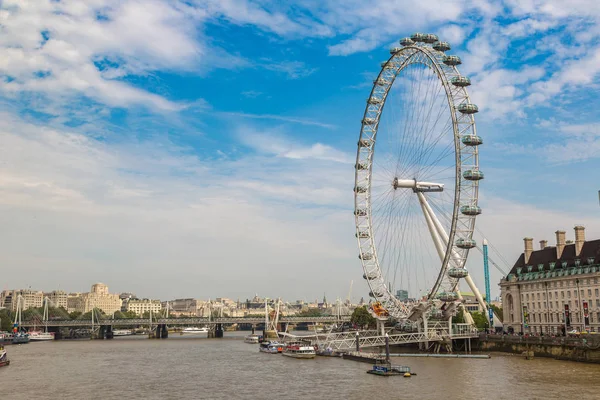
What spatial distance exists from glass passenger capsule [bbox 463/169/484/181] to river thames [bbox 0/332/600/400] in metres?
17.0

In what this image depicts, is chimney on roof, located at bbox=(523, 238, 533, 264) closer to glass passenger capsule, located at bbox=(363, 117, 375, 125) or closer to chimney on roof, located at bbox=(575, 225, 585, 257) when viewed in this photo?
chimney on roof, located at bbox=(575, 225, 585, 257)

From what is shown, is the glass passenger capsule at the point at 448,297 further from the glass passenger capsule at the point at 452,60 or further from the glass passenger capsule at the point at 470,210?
the glass passenger capsule at the point at 452,60

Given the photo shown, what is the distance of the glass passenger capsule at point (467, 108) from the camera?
194 feet

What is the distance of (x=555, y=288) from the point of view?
74000 mm

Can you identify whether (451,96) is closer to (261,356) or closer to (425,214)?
(425,214)

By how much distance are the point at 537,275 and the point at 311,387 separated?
4314cm

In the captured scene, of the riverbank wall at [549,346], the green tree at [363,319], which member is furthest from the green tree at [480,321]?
the riverbank wall at [549,346]

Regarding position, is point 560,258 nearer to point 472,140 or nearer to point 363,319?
point 472,140

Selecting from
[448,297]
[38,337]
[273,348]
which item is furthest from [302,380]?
[38,337]

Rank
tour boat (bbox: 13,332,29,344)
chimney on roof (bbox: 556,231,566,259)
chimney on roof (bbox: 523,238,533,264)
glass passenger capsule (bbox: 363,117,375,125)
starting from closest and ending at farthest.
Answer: chimney on roof (bbox: 556,231,566,259), glass passenger capsule (bbox: 363,117,375,125), chimney on roof (bbox: 523,238,533,264), tour boat (bbox: 13,332,29,344)

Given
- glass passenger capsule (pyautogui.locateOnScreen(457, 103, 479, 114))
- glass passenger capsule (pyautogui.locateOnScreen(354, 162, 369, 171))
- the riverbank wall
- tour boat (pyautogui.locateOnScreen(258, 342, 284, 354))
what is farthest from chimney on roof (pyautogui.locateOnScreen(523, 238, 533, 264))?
tour boat (pyautogui.locateOnScreen(258, 342, 284, 354))

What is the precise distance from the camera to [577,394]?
125ft

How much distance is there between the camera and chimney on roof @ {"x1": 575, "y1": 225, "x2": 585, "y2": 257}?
238 feet

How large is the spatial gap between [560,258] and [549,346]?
19.9m
